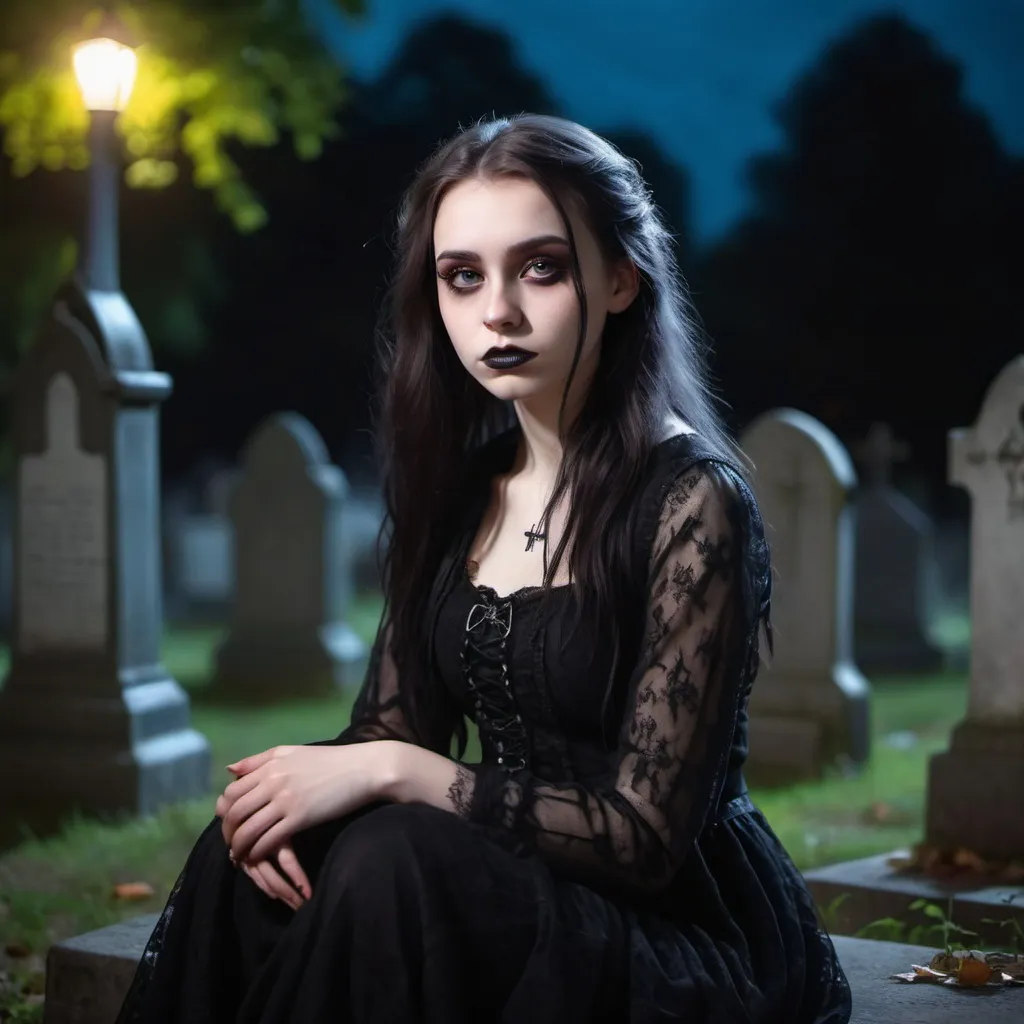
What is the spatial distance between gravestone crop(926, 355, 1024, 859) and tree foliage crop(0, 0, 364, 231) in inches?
242

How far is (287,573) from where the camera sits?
10.8 meters

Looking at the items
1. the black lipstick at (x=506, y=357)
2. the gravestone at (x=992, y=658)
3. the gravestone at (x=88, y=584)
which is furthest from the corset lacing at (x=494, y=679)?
the gravestone at (x=88, y=584)

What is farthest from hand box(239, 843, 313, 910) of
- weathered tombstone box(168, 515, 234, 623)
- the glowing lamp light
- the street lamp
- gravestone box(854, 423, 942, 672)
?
weathered tombstone box(168, 515, 234, 623)

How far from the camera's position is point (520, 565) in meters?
2.92

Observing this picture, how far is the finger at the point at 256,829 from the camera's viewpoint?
8.24 ft

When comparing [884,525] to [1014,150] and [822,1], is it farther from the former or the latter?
[822,1]

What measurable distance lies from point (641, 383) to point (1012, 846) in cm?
332

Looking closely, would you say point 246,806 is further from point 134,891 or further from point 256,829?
point 134,891

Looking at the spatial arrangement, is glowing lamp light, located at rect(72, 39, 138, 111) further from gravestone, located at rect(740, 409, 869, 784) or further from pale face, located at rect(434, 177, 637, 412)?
pale face, located at rect(434, 177, 637, 412)

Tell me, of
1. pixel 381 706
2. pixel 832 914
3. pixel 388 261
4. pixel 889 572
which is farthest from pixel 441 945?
pixel 889 572

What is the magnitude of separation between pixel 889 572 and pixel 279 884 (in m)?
10.8

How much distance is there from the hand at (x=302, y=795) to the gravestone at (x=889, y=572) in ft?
33.9

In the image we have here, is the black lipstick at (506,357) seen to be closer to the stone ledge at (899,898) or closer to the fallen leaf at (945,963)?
the fallen leaf at (945,963)

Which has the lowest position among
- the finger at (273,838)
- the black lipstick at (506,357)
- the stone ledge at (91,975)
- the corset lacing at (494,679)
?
the stone ledge at (91,975)
